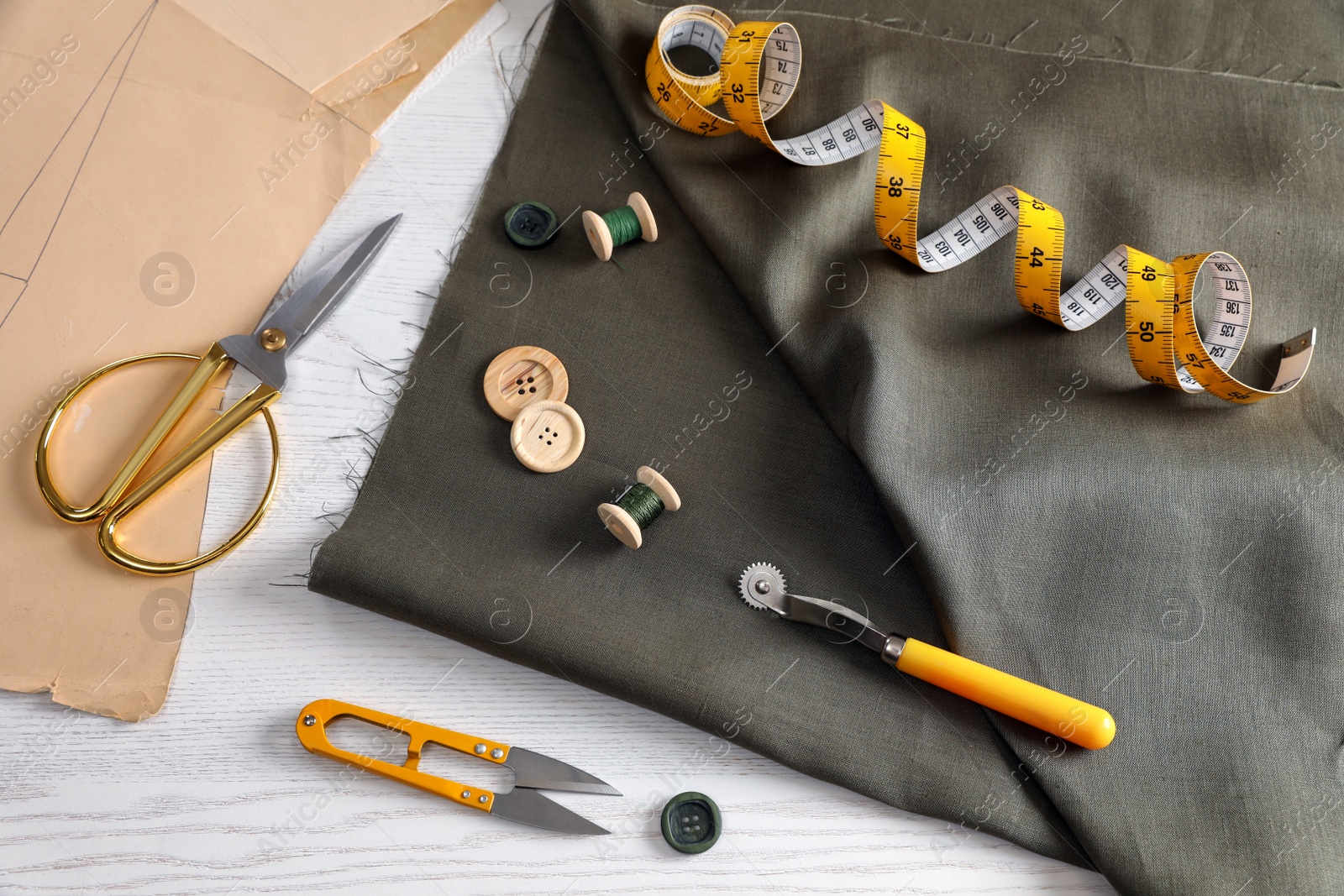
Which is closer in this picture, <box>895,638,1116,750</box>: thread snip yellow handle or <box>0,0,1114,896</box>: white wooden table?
<box>895,638,1116,750</box>: thread snip yellow handle

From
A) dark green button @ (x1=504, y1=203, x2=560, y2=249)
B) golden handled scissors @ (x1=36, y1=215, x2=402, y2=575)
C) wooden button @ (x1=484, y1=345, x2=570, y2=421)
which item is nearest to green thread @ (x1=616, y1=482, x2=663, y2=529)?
wooden button @ (x1=484, y1=345, x2=570, y2=421)

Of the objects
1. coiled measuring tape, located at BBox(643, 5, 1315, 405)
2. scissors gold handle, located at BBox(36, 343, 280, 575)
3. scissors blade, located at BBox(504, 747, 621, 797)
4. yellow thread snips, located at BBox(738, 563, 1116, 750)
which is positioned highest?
coiled measuring tape, located at BBox(643, 5, 1315, 405)

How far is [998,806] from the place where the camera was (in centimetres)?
177

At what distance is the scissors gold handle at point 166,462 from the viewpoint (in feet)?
6.36

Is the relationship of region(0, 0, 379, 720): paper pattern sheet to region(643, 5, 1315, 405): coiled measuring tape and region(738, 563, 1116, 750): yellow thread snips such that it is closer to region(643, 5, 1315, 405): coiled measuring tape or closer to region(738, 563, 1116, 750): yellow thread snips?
region(643, 5, 1315, 405): coiled measuring tape

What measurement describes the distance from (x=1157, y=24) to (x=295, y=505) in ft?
8.58

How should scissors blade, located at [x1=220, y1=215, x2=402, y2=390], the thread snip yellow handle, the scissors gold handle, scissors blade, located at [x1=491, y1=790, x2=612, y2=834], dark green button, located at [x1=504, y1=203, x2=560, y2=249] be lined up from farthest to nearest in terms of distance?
dark green button, located at [x1=504, y1=203, x2=560, y2=249] < scissors blade, located at [x1=220, y1=215, x2=402, y2=390] < the scissors gold handle < scissors blade, located at [x1=491, y1=790, x2=612, y2=834] < the thread snip yellow handle

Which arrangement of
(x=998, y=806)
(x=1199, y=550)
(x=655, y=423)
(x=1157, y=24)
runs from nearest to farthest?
1. (x=998, y=806)
2. (x=1199, y=550)
3. (x=655, y=423)
4. (x=1157, y=24)

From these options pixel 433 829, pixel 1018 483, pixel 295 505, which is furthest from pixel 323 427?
pixel 1018 483

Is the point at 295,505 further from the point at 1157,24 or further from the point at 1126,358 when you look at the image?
the point at 1157,24

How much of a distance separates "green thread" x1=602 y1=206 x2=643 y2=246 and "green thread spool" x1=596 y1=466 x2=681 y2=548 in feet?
1.97

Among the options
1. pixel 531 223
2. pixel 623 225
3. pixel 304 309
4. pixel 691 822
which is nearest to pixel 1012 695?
pixel 691 822

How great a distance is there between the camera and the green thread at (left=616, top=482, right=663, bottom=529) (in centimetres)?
185

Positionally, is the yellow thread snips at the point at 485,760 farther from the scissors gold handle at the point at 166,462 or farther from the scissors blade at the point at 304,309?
the scissors blade at the point at 304,309
